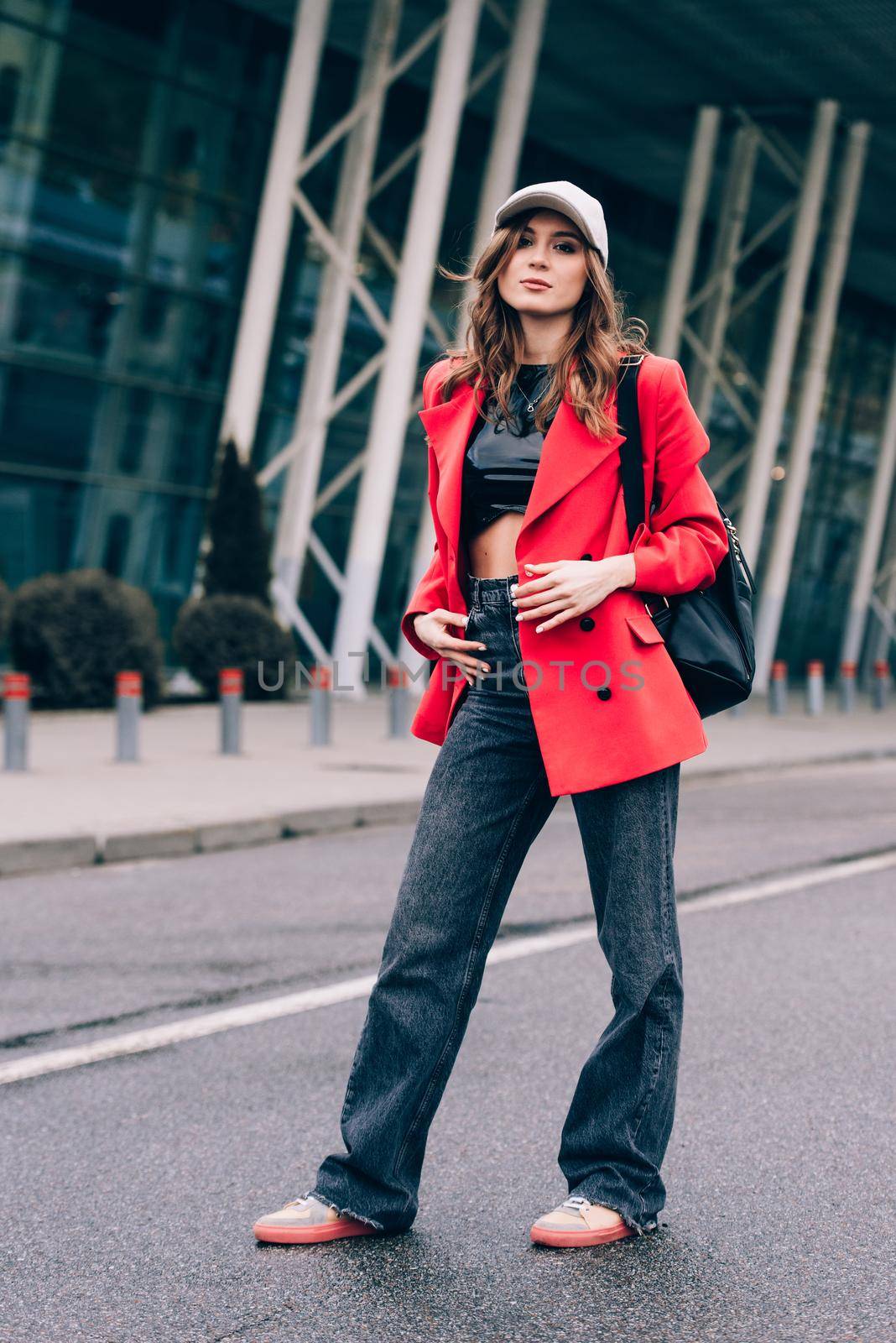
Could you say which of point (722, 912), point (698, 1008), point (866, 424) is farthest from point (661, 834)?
point (866, 424)

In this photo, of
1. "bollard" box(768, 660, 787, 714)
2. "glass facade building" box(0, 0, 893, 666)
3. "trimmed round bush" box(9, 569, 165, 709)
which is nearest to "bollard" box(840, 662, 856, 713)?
"bollard" box(768, 660, 787, 714)

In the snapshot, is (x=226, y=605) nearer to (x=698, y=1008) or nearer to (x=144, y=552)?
(x=144, y=552)

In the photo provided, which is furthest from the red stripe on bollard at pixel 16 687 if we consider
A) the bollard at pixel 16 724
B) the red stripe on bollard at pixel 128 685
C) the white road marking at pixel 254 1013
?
the white road marking at pixel 254 1013

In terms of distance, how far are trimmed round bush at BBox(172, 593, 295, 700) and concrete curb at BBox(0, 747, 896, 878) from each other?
323 inches

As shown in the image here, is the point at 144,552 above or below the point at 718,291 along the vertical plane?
below

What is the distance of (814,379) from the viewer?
1163 inches

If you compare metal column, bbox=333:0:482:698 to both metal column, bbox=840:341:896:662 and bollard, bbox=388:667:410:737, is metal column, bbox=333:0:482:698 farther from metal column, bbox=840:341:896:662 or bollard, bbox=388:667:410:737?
metal column, bbox=840:341:896:662

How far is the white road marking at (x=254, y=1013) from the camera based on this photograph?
16.1 ft

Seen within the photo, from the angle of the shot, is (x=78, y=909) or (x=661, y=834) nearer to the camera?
(x=661, y=834)

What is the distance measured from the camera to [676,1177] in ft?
12.8

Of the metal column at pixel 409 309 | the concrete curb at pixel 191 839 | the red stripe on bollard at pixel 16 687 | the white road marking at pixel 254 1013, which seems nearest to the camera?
the white road marking at pixel 254 1013

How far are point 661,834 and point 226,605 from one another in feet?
54.3

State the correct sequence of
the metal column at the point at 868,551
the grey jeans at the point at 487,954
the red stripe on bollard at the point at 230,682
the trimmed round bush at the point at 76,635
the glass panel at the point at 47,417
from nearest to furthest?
the grey jeans at the point at 487,954
the red stripe on bollard at the point at 230,682
the trimmed round bush at the point at 76,635
the glass panel at the point at 47,417
the metal column at the point at 868,551

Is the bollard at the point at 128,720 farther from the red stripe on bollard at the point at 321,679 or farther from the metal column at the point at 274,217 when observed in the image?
the metal column at the point at 274,217
